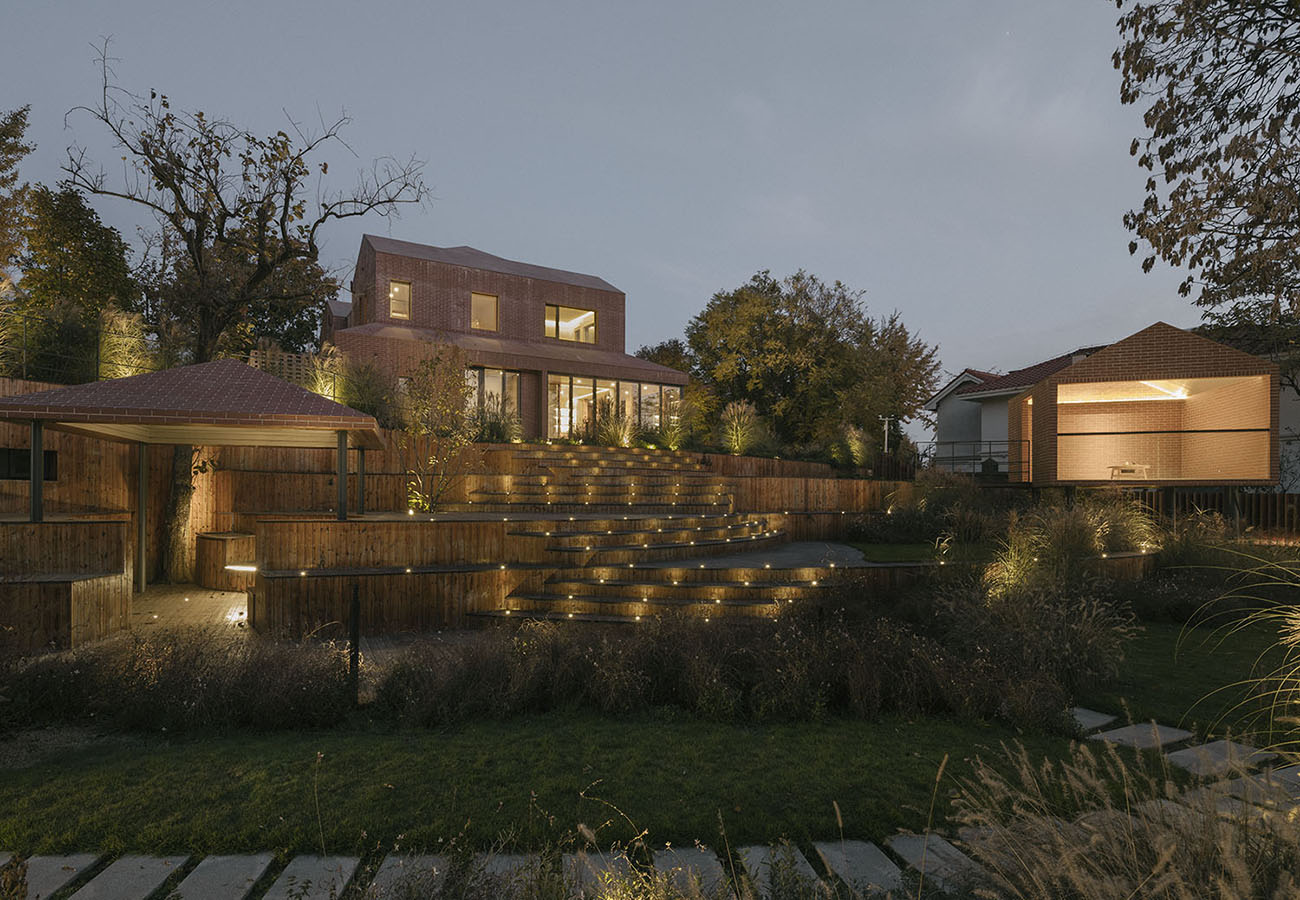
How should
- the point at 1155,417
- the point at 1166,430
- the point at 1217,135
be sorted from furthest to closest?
the point at 1155,417 → the point at 1166,430 → the point at 1217,135

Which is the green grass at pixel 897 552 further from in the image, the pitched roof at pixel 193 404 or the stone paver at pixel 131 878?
the stone paver at pixel 131 878

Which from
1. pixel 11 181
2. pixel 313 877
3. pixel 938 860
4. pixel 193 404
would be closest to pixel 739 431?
pixel 193 404

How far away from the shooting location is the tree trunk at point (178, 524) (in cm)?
1059

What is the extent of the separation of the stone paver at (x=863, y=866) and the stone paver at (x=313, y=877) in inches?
72.4

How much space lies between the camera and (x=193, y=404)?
7.11m

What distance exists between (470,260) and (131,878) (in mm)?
20327

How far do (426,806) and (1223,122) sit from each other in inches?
342

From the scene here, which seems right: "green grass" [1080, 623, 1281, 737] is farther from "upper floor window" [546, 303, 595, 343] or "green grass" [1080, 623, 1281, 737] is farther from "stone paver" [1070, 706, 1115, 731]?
"upper floor window" [546, 303, 595, 343]

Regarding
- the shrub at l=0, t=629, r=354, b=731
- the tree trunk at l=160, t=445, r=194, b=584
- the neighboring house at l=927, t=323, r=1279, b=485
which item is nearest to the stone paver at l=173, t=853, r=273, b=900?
the shrub at l=0, t=629, r=354, b=731

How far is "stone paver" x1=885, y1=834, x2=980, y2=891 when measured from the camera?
2.36m

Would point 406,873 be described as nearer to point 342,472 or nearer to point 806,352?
point 342,472

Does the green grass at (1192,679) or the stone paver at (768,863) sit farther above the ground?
the stone paver at (768,863)

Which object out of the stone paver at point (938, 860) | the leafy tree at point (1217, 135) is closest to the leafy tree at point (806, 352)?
the leafy tree at point (1217, 135)

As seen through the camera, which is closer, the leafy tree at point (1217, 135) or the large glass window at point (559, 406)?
the leafy tree at point (1217, 135)
